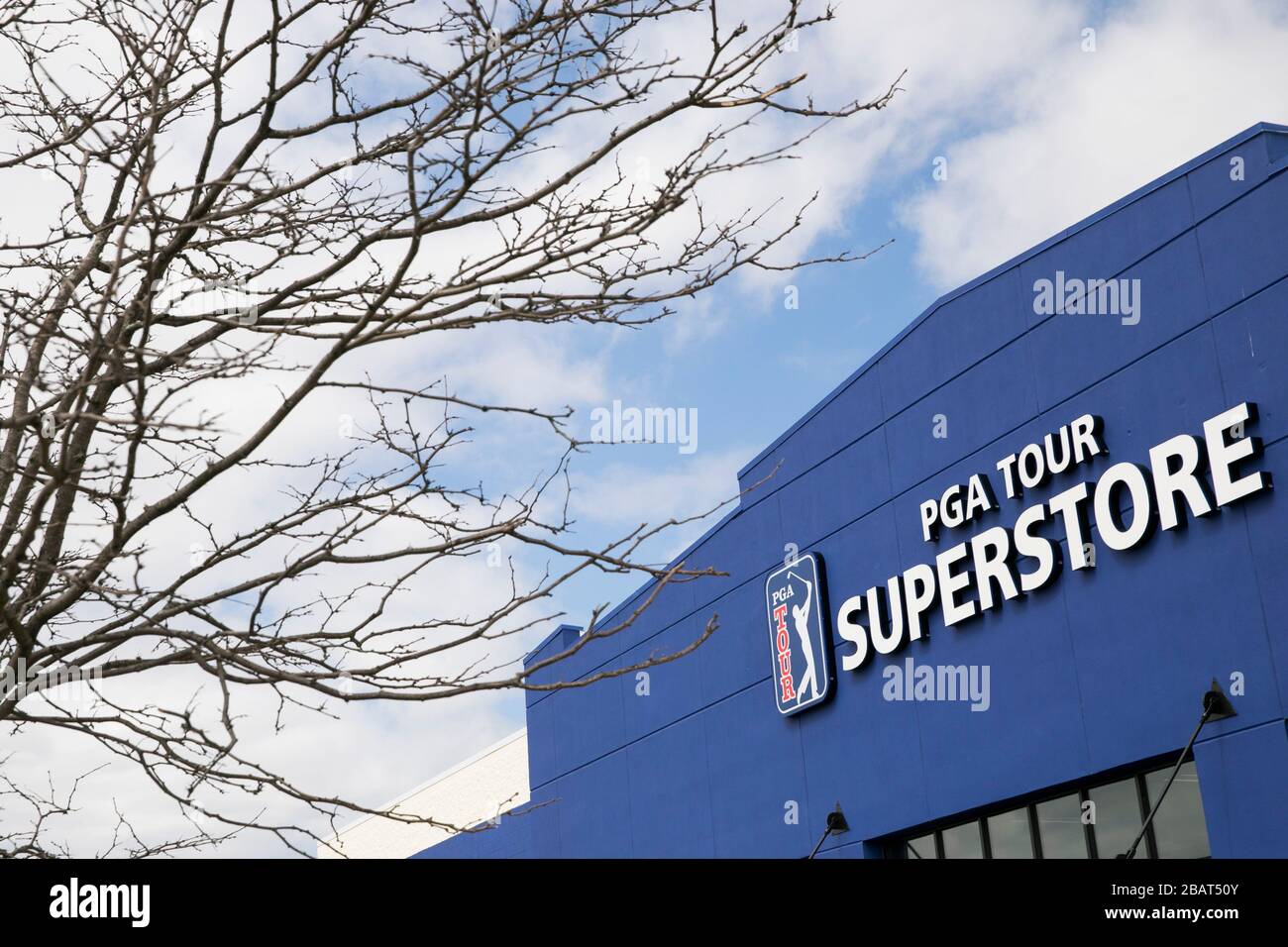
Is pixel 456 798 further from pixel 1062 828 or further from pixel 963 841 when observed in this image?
pixel 1062 828

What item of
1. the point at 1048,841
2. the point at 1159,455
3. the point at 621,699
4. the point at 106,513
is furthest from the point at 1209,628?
the point at 621,699

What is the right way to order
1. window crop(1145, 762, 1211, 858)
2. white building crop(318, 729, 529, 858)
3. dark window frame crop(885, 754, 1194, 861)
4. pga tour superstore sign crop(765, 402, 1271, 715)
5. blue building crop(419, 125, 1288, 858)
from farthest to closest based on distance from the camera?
white building crop(318, 729, 529, 858) < dark window frame crop(885, 754, 1194, 861) < pga tour superstore sign crop(765, 402, 1271, 715) < window crop(1145, 762, 1211, 858) < blue building crop(419, 125, 1288, 858)

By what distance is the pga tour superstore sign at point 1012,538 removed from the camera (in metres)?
12.1

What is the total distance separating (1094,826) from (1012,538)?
312cm

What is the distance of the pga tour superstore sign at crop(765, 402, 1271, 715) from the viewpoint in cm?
1205

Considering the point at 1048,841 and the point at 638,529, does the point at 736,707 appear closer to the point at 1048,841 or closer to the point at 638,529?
the point at 1048,841

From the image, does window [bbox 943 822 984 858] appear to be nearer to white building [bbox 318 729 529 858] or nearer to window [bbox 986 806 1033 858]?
window [bbox 986 806 1033 858]

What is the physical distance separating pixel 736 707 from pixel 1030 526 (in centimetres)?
604

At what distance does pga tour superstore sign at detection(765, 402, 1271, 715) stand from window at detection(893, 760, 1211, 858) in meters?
2.17

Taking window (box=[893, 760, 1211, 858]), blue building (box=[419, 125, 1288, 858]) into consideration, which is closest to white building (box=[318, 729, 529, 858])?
blue building (box=[419, 125, 1288, 858])

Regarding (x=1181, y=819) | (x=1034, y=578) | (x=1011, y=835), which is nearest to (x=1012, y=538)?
(x=1034, y=578)

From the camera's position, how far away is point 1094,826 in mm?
13117

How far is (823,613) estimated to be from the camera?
1694 cm
